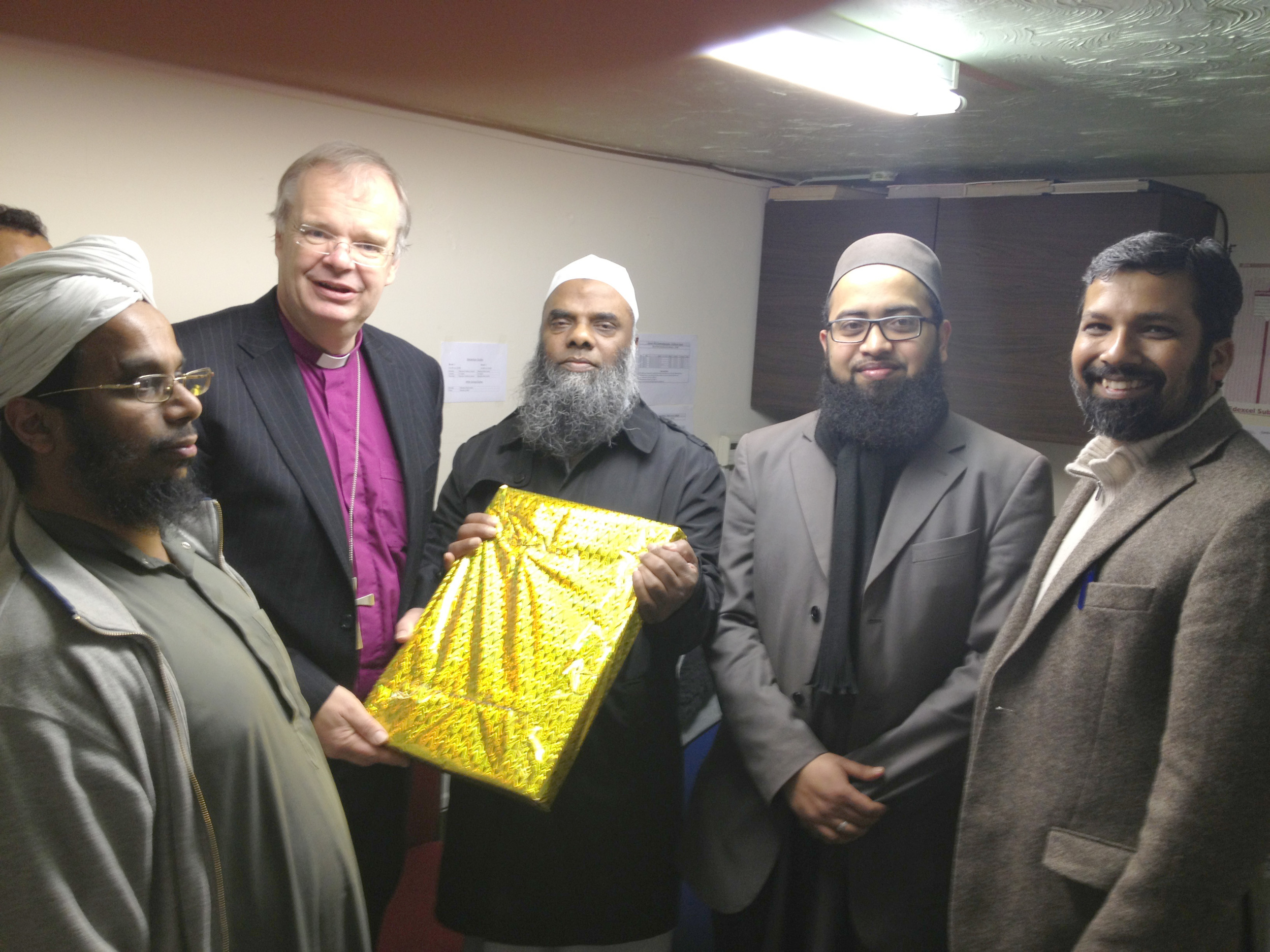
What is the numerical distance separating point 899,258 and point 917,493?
468 mm

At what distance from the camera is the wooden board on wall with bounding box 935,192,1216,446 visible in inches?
115

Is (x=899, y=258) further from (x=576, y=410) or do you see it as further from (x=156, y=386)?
(x=156, y=386)

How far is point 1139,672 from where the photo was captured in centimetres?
130

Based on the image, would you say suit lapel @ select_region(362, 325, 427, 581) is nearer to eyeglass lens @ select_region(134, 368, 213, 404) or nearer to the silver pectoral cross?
the silver pectoral cross

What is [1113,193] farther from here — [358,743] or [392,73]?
[358,743]

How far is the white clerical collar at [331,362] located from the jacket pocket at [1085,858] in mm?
1431

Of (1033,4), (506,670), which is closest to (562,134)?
(1033,4)

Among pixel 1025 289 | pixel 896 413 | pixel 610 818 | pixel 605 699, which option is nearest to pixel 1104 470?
pixel 896 413

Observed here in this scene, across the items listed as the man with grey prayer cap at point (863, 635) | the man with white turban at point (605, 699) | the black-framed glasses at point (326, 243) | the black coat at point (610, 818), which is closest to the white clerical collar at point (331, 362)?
the black-framed glasses at point (326, 243)

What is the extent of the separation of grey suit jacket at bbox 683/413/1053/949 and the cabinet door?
6.10ft

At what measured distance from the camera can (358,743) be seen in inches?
61.5

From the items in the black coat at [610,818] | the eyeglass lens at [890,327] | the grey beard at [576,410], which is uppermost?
the eyeglass lens at [890,327]

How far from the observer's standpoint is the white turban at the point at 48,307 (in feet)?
3.70

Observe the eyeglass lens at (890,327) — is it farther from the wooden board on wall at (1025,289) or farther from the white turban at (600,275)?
the wooden board on wall at (1025,289)
